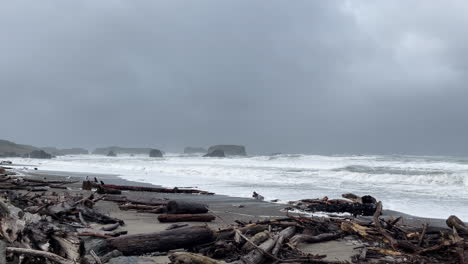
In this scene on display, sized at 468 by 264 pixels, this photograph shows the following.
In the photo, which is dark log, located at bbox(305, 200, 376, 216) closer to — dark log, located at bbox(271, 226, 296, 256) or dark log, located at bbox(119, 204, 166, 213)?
dark log, located at bbox(271, 226, 296, 256)

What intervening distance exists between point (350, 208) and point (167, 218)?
5162mm

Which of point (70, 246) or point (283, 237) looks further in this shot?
point (283, 237)

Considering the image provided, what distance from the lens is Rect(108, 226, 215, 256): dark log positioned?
529 centimetres

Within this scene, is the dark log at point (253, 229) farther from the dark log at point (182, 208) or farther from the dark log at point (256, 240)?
the dark log at point (182, 208)

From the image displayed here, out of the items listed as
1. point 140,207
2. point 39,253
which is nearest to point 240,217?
point 140,207

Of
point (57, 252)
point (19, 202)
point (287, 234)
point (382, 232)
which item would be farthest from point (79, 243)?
point (19, 202)

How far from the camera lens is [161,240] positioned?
544 centimetres

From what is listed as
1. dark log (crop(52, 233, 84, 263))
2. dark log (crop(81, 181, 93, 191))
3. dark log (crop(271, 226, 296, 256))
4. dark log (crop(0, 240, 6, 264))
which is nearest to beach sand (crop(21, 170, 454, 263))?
dark log (crop(271, 226, 296, 256))

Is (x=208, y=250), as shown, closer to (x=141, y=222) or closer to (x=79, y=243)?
(x=79, y=243)

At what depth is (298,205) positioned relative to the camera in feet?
37.3

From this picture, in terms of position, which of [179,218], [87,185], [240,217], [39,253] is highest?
[39,253]

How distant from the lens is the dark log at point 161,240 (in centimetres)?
529

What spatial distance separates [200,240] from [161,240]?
584 millimetres

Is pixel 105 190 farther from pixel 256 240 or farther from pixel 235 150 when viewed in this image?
pixel 235 150
